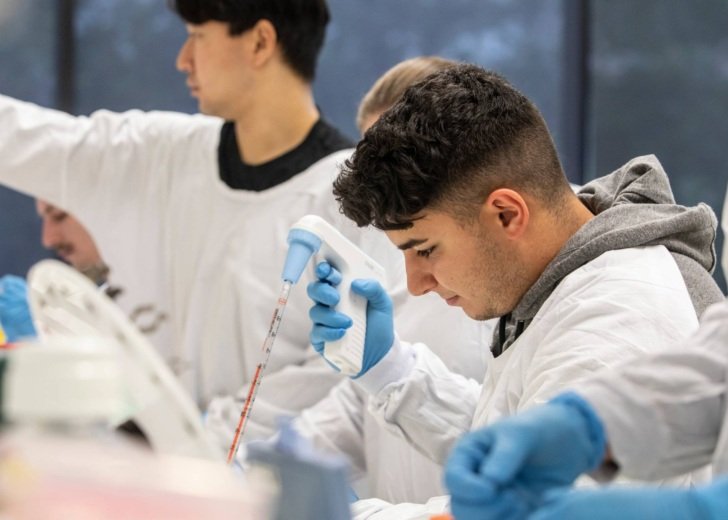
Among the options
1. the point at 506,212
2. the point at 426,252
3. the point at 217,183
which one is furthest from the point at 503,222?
the point at 217,183

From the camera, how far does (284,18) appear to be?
2.65 m

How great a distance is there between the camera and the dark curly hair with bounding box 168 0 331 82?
2605 millimetres

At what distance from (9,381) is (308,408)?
1690 mm

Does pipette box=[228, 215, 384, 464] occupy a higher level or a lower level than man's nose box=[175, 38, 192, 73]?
lower

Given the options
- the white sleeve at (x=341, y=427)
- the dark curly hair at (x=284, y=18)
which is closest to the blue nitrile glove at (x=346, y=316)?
the white sleeve at (x=341, y=427)

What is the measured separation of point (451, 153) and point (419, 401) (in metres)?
0.44

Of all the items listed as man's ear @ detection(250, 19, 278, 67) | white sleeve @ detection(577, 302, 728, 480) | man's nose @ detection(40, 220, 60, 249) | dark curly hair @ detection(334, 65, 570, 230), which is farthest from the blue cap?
man's nose @ detection(40, 220, 60, 249)

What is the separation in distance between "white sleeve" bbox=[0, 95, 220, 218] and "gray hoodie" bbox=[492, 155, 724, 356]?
1.24 m

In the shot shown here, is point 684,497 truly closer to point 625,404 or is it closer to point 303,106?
point 625,404

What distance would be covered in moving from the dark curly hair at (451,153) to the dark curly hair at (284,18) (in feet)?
3.49

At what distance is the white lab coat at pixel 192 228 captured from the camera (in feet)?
7.98

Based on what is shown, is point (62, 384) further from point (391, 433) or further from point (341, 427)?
point (341, 427)

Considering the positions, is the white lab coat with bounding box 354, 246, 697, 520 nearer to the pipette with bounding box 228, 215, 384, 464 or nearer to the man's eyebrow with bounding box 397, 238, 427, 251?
the pipette with bounding box 228, 215, 384, 464

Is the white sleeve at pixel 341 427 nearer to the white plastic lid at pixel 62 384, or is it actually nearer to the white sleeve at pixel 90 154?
the white sleeve at pixel 90 154
